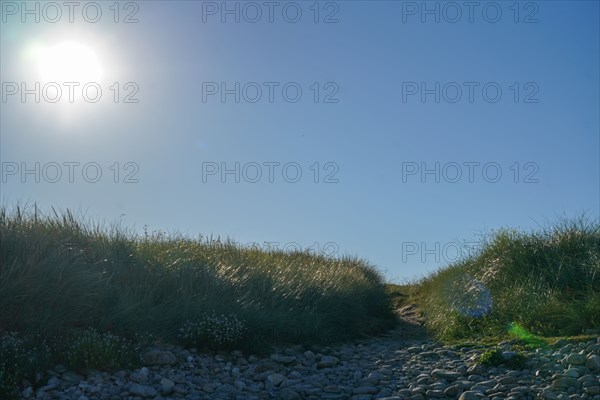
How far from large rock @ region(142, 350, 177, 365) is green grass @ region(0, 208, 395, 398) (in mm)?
365

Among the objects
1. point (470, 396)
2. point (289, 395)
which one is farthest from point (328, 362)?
point (470, 396)

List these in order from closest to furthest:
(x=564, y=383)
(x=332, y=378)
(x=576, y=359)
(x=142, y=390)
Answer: (x=142, y=390) < (x=564, y=383) < (x=576, y=359) < (x=332, y=378)

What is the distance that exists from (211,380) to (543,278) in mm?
7394

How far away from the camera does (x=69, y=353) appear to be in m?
7.62

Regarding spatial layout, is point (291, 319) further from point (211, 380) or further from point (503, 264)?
point (503, 264)

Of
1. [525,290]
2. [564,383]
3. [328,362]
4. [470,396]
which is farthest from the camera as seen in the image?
[525,290]

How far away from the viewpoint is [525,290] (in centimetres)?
1258

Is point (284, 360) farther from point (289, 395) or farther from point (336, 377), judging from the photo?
point (289, 395)

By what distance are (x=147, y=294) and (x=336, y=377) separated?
3.10 m

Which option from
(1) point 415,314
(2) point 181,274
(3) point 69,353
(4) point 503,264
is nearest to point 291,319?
(2) point 181,274

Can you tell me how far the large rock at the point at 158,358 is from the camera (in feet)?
27.3

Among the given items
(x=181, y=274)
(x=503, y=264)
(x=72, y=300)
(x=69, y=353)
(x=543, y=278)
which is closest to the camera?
(x=69, y=353)

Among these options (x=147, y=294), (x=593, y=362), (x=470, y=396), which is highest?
(x=147, y=294)

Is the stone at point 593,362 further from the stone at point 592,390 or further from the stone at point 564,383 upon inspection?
the stone at point 592,390
